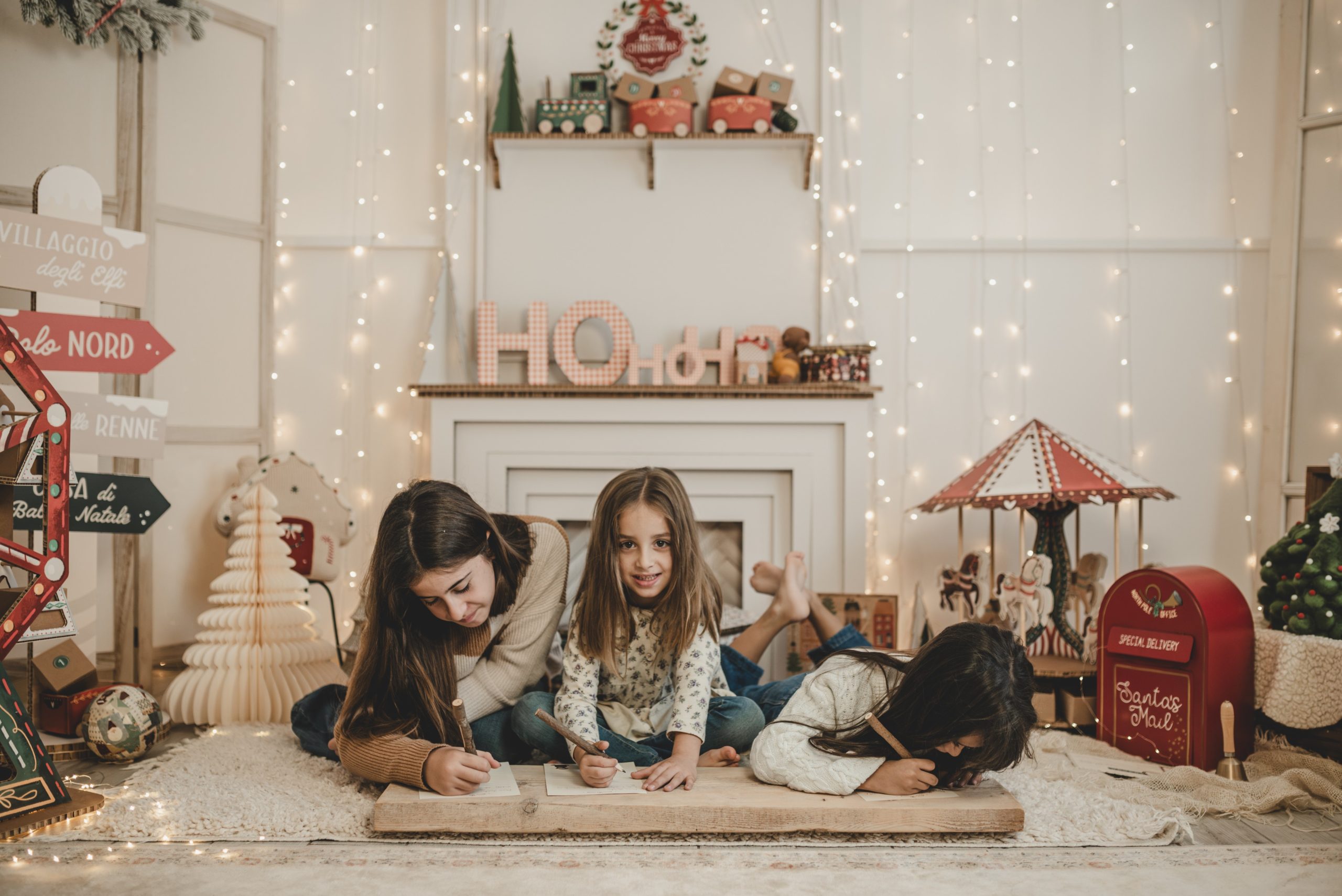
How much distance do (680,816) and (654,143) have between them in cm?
209

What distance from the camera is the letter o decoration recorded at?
2.82 metres

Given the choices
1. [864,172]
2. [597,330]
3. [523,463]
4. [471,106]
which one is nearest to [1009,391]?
[864,172]

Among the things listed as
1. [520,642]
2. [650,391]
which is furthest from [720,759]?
[650,391]

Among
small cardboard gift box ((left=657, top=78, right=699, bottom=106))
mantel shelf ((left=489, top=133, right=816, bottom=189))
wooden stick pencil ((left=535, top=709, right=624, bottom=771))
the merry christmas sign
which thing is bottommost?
wooden stick pencil ((left=535, top=709, right=624, bottom=771))

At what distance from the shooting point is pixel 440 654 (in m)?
1.78

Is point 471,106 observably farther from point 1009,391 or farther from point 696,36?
point 1009,391

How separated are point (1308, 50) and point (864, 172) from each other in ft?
4.65

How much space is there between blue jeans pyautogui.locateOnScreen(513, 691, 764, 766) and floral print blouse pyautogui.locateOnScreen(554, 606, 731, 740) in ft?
0.10

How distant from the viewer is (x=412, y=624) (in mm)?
1747

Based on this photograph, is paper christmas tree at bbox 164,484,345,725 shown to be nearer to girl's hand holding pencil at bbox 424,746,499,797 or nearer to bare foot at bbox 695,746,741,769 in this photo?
girl's hand holding pencil at bbox 424,746,499,797

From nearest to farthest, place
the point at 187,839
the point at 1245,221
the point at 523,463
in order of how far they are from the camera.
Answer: the point at 187,839, the point at 523,463, the point at 1245,221

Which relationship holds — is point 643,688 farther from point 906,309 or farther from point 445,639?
point 906,309

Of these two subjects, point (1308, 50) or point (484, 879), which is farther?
point (1308, 50)

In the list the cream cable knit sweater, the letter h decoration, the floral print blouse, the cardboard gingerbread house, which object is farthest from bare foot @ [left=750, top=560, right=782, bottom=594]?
the letter h decoration
